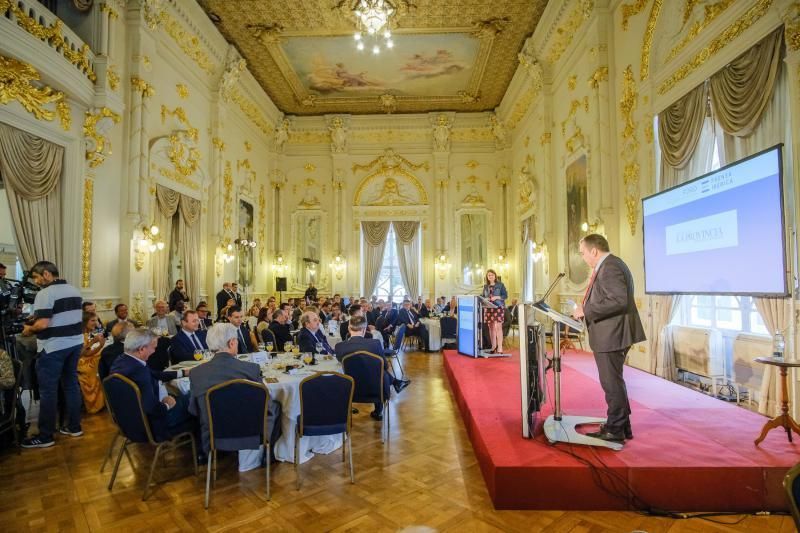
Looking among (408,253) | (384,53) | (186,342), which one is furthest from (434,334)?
(384,53)

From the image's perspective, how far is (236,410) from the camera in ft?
9.82

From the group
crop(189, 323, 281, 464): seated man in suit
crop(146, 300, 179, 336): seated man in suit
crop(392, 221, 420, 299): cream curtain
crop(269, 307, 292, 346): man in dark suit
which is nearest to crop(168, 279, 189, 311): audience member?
crop(146, 300, 179, 336): seated man in suit

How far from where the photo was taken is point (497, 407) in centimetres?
426

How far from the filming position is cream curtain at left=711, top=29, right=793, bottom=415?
4.29 m

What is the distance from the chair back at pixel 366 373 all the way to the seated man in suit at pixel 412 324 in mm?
5521

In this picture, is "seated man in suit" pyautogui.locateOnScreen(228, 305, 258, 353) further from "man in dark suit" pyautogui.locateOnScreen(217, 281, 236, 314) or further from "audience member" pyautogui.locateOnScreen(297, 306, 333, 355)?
"man in dark suit" pyautogui.locateOnScreen(217, 281, 236, 314)

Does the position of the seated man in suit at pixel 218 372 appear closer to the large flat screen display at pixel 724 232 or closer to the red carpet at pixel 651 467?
the red carpet at pixel 651 467

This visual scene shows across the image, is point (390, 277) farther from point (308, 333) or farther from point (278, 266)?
point (308, 333)

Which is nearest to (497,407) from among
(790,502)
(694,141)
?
(790,502)

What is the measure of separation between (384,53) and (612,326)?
33.2 feet

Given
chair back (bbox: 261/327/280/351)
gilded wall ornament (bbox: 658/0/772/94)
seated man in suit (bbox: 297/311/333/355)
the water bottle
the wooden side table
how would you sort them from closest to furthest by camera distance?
the wooden side table < the water bottle < gilded wall ornament (bbox: 658/0/772/94) < seated man in suit (bbox: 297/311/333/355) < chair back (bbox: 261/327/280/351)

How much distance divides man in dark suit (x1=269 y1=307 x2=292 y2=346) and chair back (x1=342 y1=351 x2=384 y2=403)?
2.19m

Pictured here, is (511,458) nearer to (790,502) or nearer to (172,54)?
(790,502)

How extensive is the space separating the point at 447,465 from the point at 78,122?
6.90 m
